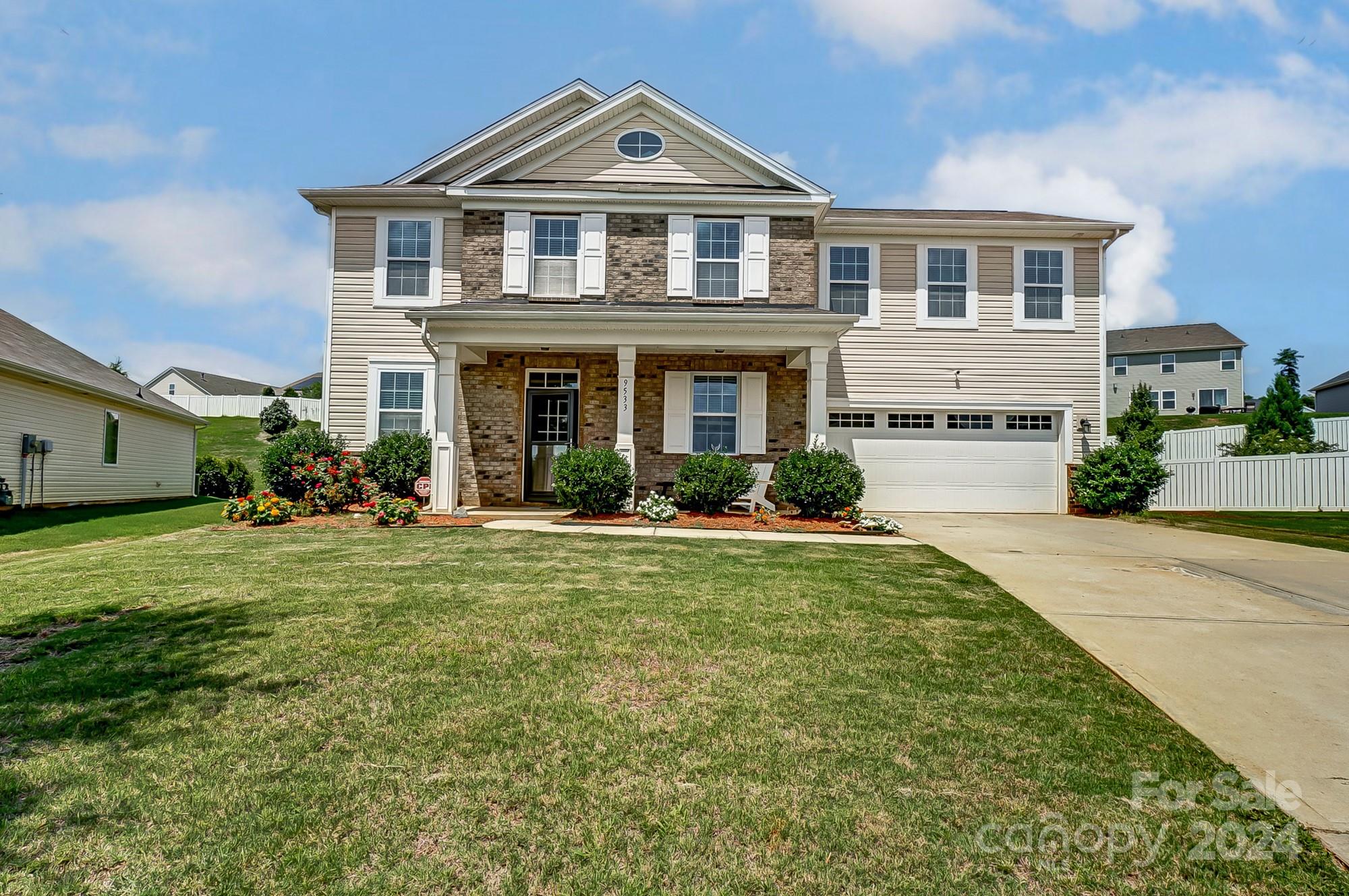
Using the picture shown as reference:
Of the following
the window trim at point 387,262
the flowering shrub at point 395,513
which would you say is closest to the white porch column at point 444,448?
the flowering shrub at point 395,513

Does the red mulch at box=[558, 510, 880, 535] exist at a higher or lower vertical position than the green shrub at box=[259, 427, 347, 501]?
lower

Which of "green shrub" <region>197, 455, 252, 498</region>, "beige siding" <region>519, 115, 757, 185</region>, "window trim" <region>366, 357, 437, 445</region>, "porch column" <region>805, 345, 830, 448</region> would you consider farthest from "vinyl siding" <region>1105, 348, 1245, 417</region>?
"green shrub" <region>197, 455, 252, 498</region>

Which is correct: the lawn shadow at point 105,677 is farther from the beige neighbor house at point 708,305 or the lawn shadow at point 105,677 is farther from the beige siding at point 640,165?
the beige siding at point 640,165

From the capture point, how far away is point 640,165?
1377 centimetres

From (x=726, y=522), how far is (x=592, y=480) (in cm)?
225

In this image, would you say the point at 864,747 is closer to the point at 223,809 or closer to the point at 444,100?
the point at 223,809

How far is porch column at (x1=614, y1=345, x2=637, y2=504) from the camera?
1170 centimetres

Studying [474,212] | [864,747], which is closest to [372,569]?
[864,747]

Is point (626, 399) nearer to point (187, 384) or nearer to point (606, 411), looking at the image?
point (606, 411)

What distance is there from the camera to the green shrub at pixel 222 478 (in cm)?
1942

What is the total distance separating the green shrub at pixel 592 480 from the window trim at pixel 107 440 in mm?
12367

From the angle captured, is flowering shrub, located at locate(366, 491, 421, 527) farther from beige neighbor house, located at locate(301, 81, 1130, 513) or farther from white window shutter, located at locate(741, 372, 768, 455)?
white window shutter, located at locate(741, 372, 768, 455)

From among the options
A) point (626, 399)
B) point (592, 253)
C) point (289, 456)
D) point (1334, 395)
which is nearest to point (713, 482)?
point (626, 399)

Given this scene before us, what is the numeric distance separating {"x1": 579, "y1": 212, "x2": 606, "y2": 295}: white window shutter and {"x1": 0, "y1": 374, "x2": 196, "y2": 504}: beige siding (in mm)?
10843
